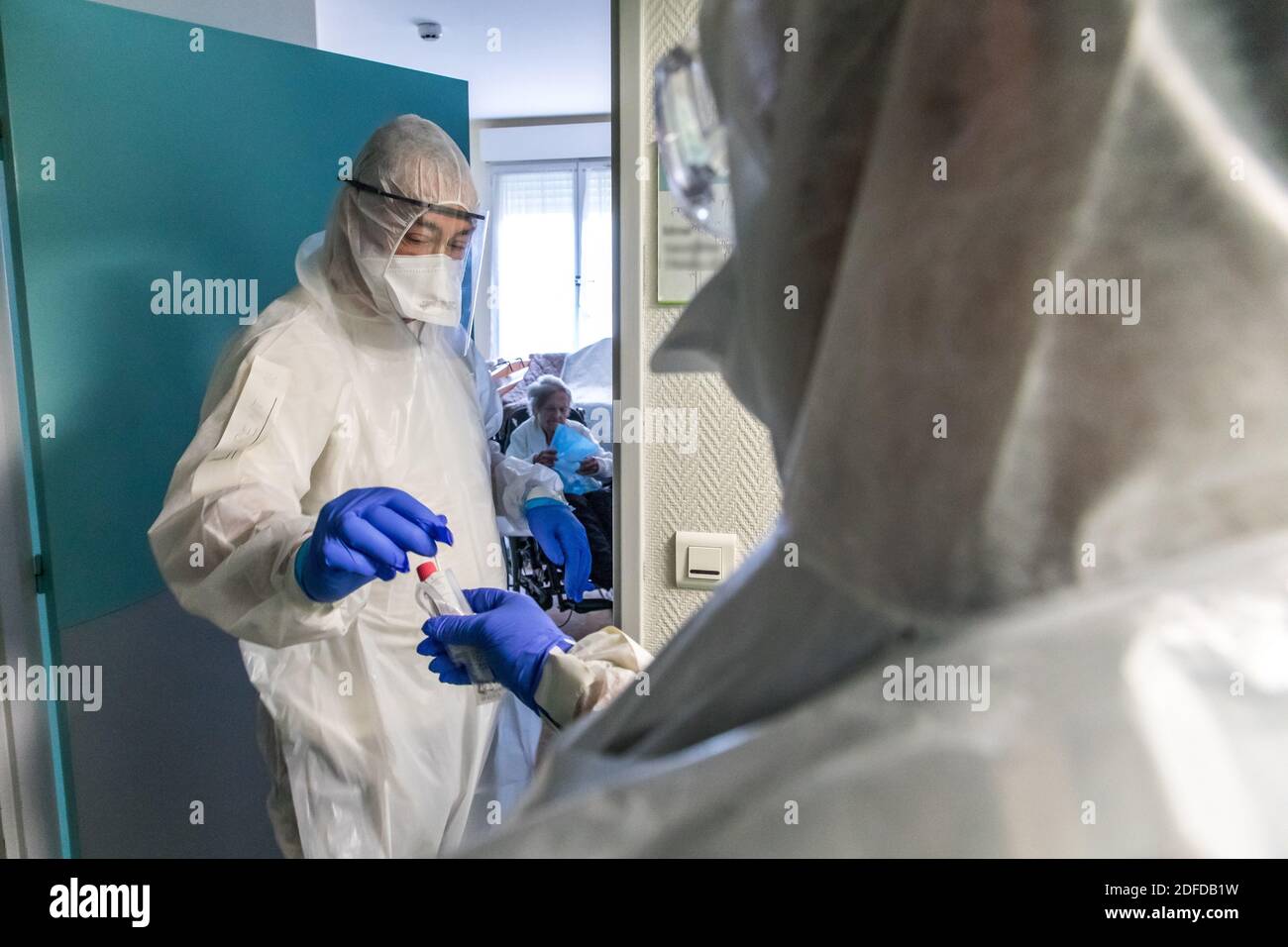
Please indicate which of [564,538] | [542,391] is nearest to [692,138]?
[564,538]

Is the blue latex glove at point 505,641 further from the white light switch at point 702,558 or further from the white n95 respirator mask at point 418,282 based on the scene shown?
the white n95 respirator mask at point 418,282

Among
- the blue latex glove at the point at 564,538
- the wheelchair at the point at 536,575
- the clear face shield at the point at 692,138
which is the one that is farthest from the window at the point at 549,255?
the clear face shield at the point at 692,138

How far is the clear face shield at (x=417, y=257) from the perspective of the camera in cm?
126

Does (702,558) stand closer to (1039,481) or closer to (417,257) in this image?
(417,257)

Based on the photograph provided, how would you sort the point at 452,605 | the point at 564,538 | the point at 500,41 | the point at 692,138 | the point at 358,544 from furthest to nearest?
1. the point at 500,41
2. the point at 564,538
3. the point at 452,605
4. the point at 358,544
5. the point at 692,138

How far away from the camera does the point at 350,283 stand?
1.30 meters

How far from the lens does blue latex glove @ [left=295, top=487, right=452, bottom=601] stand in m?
0.98

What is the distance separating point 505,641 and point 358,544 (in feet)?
0.72

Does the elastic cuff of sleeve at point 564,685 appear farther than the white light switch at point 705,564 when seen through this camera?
No

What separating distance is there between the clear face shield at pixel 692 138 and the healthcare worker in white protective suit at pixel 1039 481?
20 centimetres

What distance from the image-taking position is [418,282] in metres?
1.28

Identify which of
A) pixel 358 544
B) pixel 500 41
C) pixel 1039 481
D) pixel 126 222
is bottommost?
pixel 358 544

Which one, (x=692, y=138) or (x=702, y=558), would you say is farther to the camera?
(x=702, y=558)
